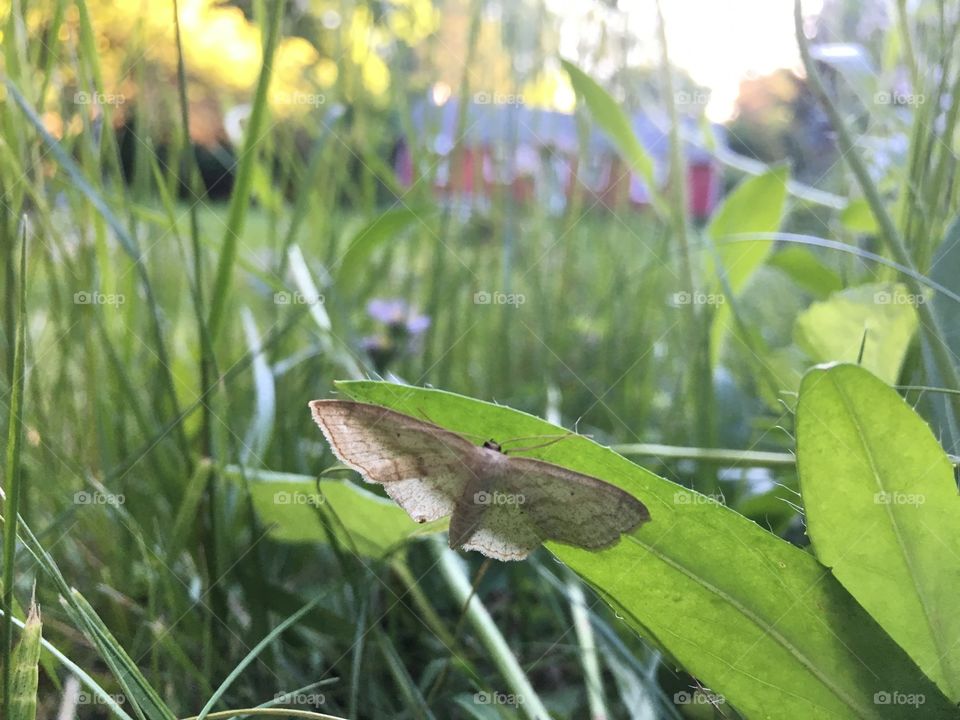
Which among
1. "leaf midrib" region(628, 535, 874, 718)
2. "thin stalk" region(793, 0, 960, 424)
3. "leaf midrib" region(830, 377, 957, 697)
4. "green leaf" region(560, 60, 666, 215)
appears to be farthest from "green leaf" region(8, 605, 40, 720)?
"green leaf" region(560, 60, 666, 215)

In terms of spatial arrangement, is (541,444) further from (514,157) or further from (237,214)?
(514,157)

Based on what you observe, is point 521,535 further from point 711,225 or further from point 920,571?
point 711,225

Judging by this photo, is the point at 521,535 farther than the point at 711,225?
No

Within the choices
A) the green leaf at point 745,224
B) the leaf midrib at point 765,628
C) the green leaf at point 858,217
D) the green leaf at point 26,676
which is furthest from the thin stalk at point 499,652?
the green leaf at point 858,217

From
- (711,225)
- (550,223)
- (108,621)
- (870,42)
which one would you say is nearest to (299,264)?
(108,621)

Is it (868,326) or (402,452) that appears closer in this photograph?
(402,452)

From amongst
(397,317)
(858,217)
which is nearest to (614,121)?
(858,217)

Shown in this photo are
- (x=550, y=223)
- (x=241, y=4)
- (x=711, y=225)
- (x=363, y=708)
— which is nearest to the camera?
(x=363, y=708)

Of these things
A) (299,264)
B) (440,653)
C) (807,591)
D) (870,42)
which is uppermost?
(870,42)
